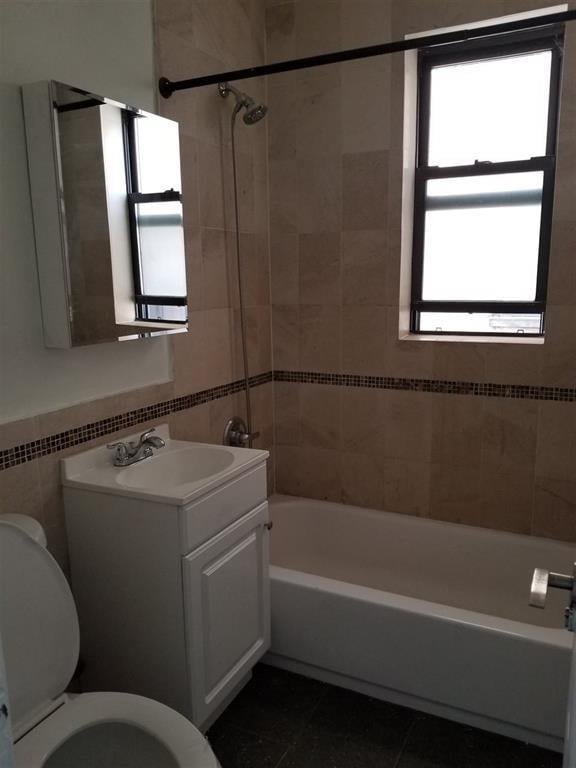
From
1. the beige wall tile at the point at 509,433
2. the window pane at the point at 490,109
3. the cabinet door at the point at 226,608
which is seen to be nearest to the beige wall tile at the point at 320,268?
the window pane at the point at 490,109

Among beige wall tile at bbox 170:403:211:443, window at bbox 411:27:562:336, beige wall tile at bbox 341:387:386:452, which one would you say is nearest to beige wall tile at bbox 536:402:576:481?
window at bbox 411:27:562:336

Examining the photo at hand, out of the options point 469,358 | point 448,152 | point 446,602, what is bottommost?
point 446,602

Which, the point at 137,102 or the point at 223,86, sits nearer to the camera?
the point at 137,102

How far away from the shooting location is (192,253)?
230cm

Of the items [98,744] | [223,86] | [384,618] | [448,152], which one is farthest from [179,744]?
[448,152]

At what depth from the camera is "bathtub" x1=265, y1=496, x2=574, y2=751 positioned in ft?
6.03

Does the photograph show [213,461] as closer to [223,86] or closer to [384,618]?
[384,618]

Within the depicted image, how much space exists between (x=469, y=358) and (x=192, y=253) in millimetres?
1247

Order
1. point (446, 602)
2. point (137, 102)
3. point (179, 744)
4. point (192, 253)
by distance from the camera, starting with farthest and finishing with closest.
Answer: point (446, 602) < point (192, 253) < point (137, 102) < point (179, 744)

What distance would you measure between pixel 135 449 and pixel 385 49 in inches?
59.4

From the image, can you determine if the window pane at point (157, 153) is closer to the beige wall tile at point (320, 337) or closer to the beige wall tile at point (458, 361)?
the beige wall tile at point (320, 337)

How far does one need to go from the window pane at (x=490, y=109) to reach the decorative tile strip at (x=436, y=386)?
3.24ft

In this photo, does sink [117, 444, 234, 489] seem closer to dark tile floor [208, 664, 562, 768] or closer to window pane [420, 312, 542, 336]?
dark tile floor [208, 664, 562, 768]

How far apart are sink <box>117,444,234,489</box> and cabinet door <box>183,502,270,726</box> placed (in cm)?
21
